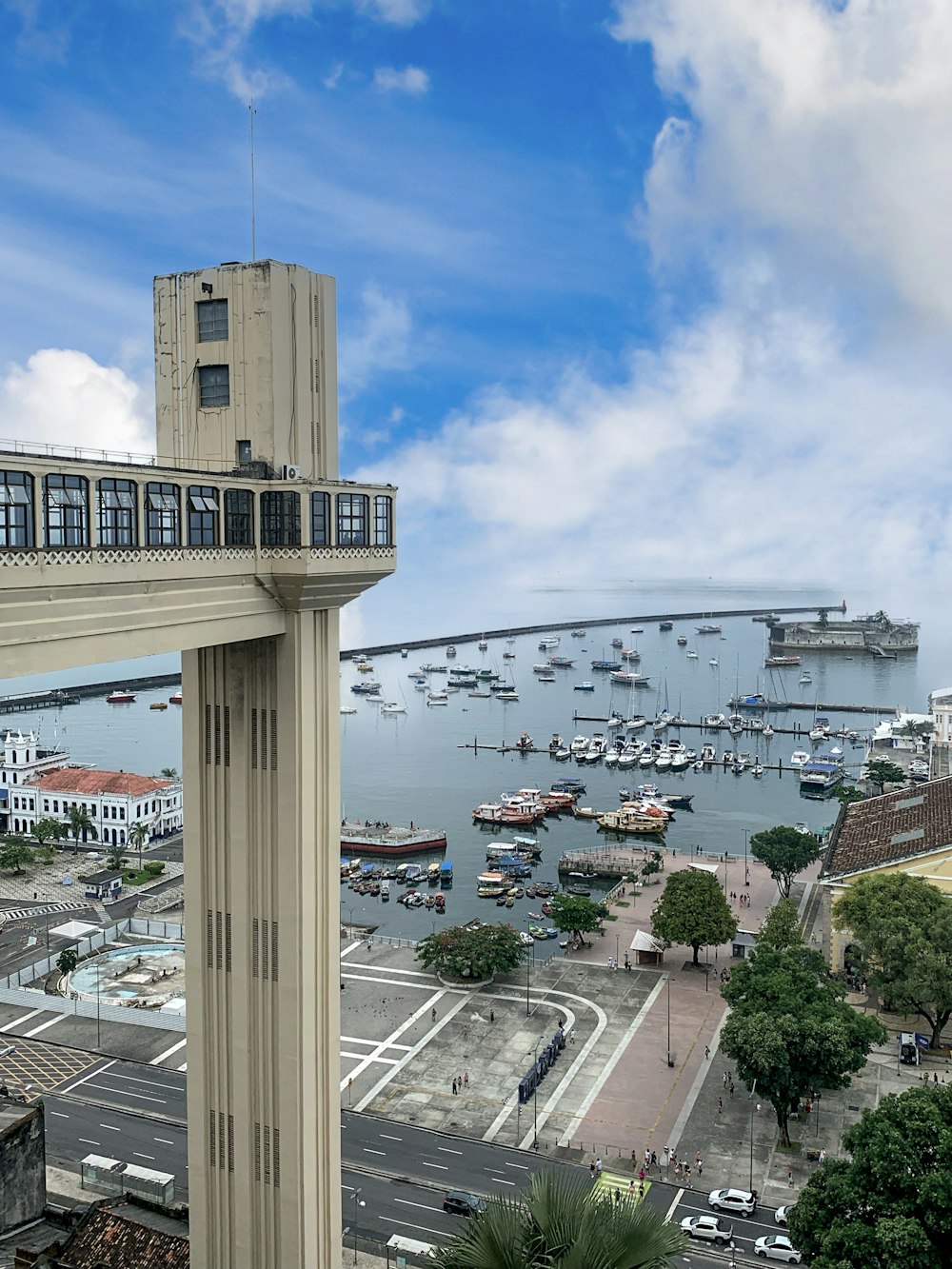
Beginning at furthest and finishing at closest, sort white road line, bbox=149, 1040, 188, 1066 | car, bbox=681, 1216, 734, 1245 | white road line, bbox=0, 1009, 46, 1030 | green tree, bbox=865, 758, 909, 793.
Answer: green tree, bbox=865, 758, 909, 793 → white road line, bbox=0, 1009, 46, 1030 → white road line, bbox=149, 1040, 188, 1066 → car, bbox=681, 1216, 734, 1245

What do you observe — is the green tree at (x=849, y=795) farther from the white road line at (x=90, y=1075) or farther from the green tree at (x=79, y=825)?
the white road line at (x=90, y=1075)

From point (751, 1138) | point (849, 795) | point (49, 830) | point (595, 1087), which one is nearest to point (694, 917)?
point (595, 1087)

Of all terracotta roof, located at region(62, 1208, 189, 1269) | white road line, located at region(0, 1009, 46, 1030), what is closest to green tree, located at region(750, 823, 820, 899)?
white road line, located at region(0, 1009, 46, 1030)

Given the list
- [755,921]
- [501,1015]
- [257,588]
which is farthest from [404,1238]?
[755,921]

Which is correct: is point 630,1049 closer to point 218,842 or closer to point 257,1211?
point 257,1211

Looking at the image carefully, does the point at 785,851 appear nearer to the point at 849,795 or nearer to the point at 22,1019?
the point at 849,795

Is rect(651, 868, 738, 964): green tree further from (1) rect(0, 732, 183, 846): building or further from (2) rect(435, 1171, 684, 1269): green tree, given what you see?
(1) rect(0, 732, 183, 846): building
